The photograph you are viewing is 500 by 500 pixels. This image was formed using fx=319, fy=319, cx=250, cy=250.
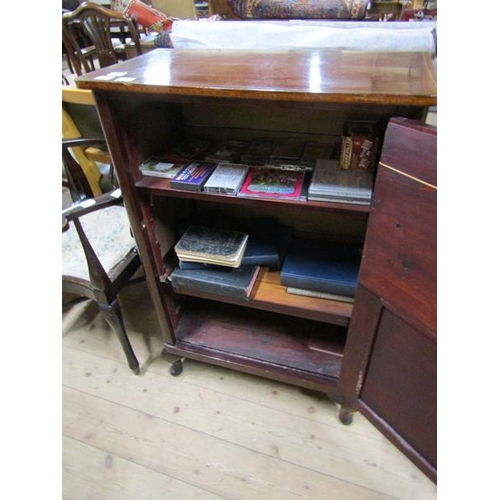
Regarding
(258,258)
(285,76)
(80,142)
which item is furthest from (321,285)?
(80,142)

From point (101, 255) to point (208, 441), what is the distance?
0.74 meters

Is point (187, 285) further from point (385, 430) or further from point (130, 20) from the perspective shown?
point (130, 20)

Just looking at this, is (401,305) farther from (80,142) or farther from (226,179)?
(80,142)

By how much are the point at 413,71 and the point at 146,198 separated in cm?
A: 70

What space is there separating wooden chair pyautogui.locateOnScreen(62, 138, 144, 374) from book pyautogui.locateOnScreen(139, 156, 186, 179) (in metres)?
0.22

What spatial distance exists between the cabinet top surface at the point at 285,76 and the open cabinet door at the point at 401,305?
82 mm

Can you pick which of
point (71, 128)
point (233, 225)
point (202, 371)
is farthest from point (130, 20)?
point (202, 371)

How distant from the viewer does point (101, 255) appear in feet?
3.76

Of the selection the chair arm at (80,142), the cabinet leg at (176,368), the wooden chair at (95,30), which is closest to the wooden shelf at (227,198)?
the chair arm at (80,142)

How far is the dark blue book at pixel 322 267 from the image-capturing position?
92cm

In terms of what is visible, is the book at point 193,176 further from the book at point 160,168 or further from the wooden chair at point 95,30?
the wooden chair at point 95,30

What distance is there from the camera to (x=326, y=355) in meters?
1.10

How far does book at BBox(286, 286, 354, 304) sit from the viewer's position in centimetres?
93
